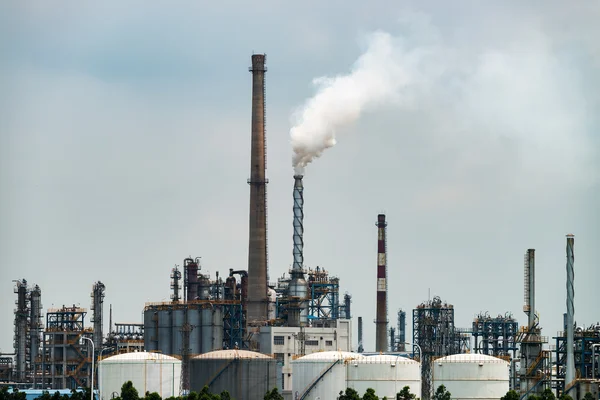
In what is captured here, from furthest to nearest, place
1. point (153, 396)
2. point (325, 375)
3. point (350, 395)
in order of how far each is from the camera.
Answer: point (325, 375), point (350, 395), point (153, 396)

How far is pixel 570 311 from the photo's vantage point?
110500 millimetres

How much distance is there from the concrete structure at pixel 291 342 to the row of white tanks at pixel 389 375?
26.0m

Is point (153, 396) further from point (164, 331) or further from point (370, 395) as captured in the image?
point (164, 331)

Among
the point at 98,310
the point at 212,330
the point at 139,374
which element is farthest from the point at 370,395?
the point at 98,310

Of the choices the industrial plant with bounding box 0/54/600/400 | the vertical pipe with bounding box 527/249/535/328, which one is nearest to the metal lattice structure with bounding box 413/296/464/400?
the industrial plant with bounding box 0/54/600/400

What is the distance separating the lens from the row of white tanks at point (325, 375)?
343 feet

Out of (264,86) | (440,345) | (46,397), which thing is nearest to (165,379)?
(46,397)

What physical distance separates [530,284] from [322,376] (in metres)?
32.5

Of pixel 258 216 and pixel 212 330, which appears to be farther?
pixel 258 216

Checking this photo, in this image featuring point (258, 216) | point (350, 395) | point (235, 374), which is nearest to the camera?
point (350, 395)

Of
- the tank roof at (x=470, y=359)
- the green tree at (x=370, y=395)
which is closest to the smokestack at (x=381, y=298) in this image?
the tank roof at (x=470, y=359)

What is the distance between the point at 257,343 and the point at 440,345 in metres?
28.5

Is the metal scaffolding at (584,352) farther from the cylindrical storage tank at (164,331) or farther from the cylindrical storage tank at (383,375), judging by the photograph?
the cylindrical storage tank at (164,331)

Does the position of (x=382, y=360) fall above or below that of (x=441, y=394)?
above
